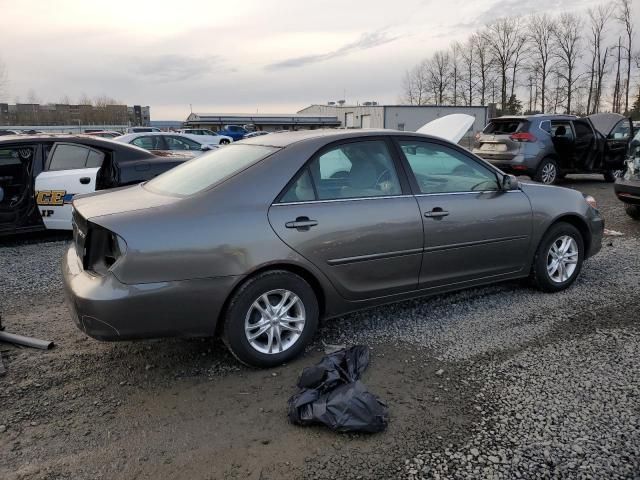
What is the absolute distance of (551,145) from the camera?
38.0ft

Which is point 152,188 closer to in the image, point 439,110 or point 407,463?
point 407,463

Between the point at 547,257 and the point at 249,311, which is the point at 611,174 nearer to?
the point at 547,257

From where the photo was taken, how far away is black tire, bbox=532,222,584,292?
4.68 m

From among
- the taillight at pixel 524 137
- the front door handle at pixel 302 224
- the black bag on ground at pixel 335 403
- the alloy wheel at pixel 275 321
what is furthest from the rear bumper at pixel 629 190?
the black bag on ground at pixel 335 403

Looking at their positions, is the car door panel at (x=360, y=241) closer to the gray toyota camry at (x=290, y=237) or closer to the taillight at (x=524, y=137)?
the gray toyota camry at (x=290, y=237)

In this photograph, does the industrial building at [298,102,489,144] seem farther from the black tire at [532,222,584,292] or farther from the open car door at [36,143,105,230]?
the black tire at [532,222,584,292]

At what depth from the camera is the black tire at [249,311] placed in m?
3.22

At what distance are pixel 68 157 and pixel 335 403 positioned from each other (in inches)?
224

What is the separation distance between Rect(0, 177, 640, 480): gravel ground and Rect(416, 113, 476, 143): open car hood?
323 cm

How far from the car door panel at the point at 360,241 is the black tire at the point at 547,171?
339 inches

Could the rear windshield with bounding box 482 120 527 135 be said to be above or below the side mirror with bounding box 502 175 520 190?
above

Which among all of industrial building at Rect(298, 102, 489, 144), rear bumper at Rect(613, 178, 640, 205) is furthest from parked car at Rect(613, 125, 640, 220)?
industrial building at Rect(298, 102, 489, 144)

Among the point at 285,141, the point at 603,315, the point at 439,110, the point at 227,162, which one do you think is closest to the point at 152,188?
the point at 227,162

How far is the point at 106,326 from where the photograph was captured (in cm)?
296
